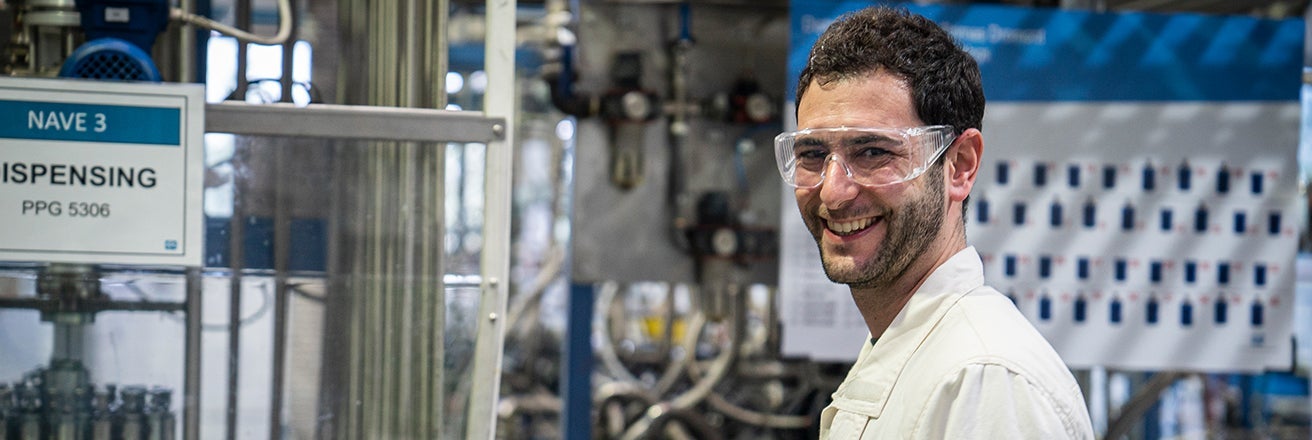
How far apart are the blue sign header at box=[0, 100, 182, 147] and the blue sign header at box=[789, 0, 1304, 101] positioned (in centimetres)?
231

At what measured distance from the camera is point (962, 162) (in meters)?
1.48

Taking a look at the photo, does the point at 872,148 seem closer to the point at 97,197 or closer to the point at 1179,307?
the point at 97,197

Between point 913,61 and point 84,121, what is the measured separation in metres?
1.20

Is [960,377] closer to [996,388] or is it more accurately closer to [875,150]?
[996,388]

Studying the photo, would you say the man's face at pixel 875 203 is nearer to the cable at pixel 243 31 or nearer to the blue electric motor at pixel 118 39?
the cable at pixel 243 31

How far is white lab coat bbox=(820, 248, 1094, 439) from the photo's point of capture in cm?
120

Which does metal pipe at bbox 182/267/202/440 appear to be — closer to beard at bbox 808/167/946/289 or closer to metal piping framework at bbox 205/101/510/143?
metal piping framework at bbox 205/101/510/143

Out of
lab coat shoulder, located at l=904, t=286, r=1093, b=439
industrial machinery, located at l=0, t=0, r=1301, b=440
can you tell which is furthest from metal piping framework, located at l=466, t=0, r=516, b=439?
lab coat shoulder, located at l=904, t=286, r=1093, b=439

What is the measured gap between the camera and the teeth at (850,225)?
1.44 meters

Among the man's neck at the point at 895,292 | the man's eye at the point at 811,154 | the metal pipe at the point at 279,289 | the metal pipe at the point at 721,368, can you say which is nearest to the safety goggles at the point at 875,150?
the man's eye at the point at 811,154

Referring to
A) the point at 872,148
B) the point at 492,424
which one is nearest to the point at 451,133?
the point at 492,424

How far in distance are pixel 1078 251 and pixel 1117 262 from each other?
116 mm

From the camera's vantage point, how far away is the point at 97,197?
1.85m

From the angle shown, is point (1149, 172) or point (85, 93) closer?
point (85, 93)
